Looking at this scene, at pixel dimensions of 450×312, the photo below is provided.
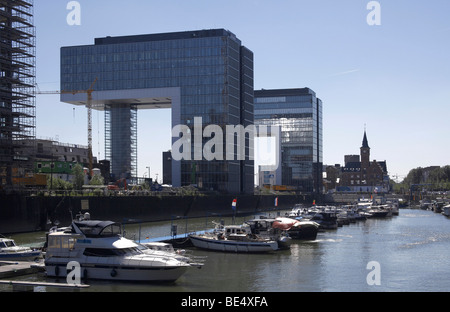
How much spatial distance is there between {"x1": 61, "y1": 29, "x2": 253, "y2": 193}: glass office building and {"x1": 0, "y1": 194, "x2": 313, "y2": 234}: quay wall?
Answer: 56.2 feet

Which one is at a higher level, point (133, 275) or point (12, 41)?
point (12, 41)

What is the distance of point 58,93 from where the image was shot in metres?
160

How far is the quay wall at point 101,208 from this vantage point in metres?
73.2

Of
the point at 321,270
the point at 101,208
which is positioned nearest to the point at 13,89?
the point at 101,208

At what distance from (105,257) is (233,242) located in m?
21.1

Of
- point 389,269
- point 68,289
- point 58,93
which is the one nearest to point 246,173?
point 58,93

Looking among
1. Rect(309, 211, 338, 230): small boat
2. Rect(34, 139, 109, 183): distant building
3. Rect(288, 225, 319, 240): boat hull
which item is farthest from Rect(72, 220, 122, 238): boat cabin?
Rect(34, 139, 109, 183): distant building

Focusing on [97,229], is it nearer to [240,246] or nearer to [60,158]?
[240,246]

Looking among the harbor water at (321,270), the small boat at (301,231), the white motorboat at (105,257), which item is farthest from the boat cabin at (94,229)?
the small boat at (301,231)

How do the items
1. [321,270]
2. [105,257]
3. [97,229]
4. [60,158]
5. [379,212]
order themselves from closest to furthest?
[105,257], [97,229], [321,270], [379,212], [60,158]

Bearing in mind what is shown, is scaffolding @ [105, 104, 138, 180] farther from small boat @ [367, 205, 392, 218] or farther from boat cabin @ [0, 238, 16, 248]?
boat cabin @ [0, 238, 16, 248]

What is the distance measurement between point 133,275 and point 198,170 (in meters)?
117

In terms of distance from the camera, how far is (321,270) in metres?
49.7
